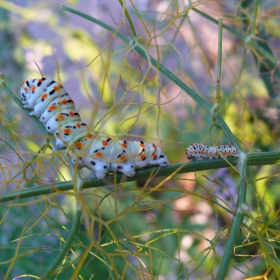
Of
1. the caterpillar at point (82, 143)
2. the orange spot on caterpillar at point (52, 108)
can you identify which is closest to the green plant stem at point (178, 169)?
the caterpillar at point (82, 143)

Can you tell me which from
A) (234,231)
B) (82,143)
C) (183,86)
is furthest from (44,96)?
(234,231)

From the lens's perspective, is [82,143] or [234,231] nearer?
[234,231]

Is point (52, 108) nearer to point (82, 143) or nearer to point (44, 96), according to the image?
point (44, 96)

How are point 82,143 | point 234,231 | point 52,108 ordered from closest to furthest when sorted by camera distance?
point 234,231 < point 82,143 < point 52,108

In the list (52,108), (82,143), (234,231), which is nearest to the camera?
(234,231)

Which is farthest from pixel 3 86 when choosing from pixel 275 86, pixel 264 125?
pixel 264 125

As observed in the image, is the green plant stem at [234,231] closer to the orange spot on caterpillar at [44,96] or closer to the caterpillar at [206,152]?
the caterpillar at [206,152]

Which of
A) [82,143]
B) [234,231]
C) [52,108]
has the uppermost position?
[52,108]

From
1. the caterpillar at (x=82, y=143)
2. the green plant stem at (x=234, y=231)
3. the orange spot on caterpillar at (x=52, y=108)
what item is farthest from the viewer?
the orange spot on caterpillar at (x=52, y=108)

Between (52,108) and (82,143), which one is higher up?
(52,108)
